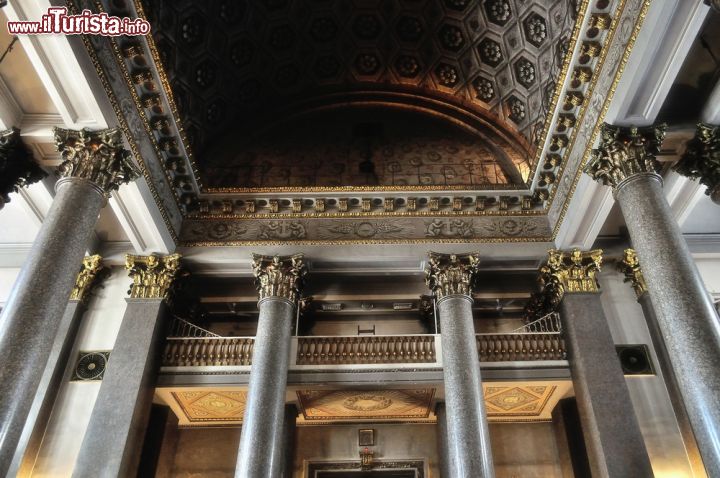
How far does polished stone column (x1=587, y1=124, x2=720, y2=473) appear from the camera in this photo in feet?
17.6

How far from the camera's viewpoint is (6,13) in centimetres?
645

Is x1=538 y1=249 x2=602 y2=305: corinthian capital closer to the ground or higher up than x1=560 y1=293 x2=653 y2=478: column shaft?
higher up

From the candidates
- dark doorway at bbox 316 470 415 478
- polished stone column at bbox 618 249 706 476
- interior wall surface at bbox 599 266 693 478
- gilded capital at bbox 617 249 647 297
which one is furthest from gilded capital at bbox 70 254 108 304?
gilded capital at bbox 617 249 647 297

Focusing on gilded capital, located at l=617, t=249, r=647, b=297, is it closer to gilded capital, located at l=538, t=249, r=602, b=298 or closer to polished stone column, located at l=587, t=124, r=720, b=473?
gilded capital, located at l=538, t=249, r=602, b=298

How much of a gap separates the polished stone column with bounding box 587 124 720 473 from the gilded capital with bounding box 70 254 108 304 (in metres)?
8.79

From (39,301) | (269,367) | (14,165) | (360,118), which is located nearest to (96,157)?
(14,165)

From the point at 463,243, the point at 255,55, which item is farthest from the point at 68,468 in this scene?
the point at 255,55

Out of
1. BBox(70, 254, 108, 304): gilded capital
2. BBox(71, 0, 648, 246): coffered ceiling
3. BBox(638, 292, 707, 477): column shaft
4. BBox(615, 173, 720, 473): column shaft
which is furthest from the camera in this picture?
BBox(70, 254, 108, 304): gilded capital

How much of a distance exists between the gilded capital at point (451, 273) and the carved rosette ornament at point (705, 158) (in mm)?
3689

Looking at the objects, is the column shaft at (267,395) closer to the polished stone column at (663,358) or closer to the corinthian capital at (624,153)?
the corinthian capital at (624,153)

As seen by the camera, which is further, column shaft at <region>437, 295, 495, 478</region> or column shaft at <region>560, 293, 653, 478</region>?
column shaft at <region>560, 293, 653, 478</region>

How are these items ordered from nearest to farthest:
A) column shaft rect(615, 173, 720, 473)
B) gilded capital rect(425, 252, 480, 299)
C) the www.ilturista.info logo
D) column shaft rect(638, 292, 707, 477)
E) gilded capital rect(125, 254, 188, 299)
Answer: column shaft rect(615, 173, 720, 473) → the www.ilturista.info logo → column shaft rect(638, 292, 707, 477) → gilded capital rect(425, 252, 480, 299) → gilded capital rect(125, 254, 188, 299)

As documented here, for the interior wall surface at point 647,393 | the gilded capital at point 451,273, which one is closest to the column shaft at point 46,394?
the gilded capital at point 451,273

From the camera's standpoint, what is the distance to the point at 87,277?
1016cm
